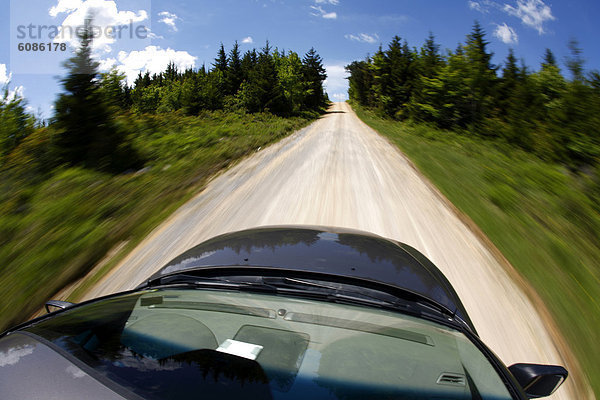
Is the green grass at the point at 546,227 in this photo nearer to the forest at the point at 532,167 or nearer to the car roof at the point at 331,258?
the forest at the point at 532,167

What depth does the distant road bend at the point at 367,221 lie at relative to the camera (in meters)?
3.02

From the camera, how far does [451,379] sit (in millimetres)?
1105

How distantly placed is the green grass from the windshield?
221 cm

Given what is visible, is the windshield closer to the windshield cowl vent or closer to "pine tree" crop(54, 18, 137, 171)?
the windshield cowl vent

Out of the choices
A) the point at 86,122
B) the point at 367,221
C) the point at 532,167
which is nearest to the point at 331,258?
the point at 367,221

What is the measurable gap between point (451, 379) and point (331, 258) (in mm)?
1034

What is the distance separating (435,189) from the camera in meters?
7.74

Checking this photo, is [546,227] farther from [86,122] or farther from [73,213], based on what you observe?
[86,122]

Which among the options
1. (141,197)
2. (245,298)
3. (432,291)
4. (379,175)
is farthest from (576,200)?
(141,197)

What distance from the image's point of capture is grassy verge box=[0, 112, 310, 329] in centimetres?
378

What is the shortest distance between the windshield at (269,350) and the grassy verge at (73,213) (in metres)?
2.85

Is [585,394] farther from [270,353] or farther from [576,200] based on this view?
[576,200]

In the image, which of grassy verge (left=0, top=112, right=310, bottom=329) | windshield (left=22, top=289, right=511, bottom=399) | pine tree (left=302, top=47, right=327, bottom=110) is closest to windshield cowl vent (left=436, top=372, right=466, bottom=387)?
windshield (left=22, top=289, right=511, bottom=399)

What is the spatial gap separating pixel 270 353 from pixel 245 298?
0.53 m
